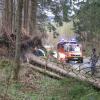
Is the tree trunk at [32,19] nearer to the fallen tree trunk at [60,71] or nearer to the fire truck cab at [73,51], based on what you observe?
the fallen tree trunk at [60,71]

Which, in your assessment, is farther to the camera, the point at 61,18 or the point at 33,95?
the point at 61,18

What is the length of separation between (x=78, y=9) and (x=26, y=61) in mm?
23267

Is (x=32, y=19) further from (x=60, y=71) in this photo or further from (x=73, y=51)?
(x=73, y=51)

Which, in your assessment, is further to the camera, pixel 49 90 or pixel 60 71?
pixel 60 71

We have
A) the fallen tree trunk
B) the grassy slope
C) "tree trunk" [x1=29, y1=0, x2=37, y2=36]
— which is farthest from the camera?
"tree trunk" [x1=29, y1=0, x2=37, y2=36]

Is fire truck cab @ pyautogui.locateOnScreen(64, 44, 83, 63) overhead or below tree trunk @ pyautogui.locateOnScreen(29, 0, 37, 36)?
below

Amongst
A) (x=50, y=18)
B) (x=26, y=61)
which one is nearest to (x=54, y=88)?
(x=26, y=61)

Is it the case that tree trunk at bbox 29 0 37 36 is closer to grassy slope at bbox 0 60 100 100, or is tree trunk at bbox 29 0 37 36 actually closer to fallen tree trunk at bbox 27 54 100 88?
fallen tree trunk at bbox 27 54 100 88

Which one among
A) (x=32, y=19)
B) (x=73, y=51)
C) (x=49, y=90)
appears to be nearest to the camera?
(x=49, y=90)

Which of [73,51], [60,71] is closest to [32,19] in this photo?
[60,71]

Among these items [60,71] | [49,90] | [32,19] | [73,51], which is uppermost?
[32,19]

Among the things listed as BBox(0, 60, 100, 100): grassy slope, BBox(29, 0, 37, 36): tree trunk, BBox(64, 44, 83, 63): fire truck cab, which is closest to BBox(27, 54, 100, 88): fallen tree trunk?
BBox(0, 60, 100, 100): grassy slope

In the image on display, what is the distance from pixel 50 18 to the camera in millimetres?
39031

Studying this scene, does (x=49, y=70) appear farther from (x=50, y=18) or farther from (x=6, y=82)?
(x=50, y=18)
